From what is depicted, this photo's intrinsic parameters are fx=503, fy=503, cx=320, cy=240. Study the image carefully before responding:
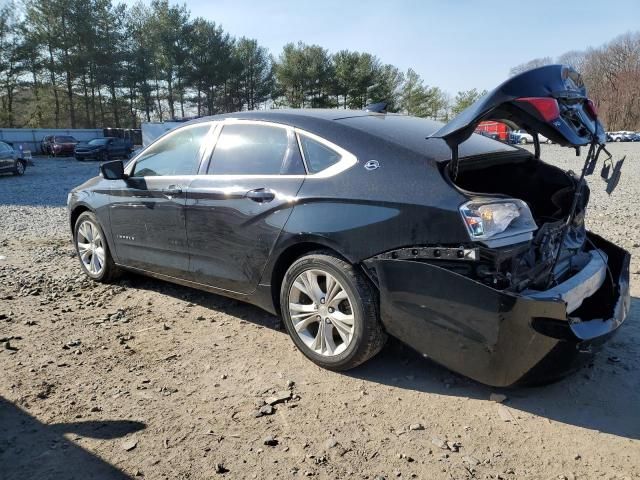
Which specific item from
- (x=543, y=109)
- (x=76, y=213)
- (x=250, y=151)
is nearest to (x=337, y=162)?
(x=250, y=151)

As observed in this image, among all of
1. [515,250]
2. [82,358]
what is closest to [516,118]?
[515,250]

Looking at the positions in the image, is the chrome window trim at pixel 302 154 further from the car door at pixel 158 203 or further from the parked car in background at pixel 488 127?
the parked car in background at pixel 488 127

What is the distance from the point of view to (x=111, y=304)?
451 centimetres

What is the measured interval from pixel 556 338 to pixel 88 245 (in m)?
4.46

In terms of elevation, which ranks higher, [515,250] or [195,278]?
[515,250]

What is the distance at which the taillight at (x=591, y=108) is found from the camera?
2795 millimetres

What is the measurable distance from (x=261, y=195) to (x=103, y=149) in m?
28.2

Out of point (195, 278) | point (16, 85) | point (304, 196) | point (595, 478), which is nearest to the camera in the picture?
point (595, 478)

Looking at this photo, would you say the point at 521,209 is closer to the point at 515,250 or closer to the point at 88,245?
the point at 515,250

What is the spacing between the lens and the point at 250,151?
3650mm

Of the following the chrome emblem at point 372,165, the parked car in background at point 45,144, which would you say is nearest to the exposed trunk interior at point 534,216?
the chrome emblem at point 372,165

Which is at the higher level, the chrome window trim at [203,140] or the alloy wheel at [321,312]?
the chrome window trim at [203,140]

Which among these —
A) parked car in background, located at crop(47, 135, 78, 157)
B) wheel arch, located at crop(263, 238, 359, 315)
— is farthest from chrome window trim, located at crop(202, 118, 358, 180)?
parked car in background, located at crop(47, 135, 78, 157)

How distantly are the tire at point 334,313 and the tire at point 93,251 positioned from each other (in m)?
2.39
